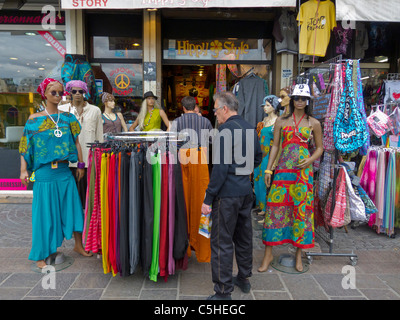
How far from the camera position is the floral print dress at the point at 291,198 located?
3461mm

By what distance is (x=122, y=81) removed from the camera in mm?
6723

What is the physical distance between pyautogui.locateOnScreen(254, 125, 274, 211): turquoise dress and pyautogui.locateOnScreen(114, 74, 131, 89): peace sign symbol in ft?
10.3

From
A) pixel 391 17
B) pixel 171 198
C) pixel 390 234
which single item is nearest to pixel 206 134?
pixel 171 198

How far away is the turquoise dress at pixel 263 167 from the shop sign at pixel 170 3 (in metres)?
1.91

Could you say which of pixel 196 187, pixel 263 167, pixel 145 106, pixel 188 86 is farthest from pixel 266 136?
pixel 188 86

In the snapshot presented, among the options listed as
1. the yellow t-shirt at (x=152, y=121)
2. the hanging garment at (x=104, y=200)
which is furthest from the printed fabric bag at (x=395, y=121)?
the hanging garment at (x=104, y=200)

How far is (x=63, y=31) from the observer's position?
255 inches

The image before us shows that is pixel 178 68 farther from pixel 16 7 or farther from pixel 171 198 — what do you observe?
pixel 171 198

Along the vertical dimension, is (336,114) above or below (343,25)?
below

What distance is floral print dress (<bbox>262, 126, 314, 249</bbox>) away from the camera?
3.46 m

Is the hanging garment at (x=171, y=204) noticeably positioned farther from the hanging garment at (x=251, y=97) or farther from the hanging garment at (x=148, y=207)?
the hanging garment at (x=251, y=97)

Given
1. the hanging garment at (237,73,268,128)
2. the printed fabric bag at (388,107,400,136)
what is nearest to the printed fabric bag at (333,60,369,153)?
the printed fabric bag at (388,107,400,136)

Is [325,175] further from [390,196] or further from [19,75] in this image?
[19,75]

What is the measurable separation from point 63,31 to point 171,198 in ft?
16.7
